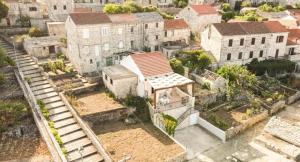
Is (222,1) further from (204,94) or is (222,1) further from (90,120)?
(90,120)

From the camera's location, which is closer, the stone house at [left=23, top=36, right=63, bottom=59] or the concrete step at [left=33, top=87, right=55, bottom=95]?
the concrete step at [left=33, top=87, right=55, bottom=95]

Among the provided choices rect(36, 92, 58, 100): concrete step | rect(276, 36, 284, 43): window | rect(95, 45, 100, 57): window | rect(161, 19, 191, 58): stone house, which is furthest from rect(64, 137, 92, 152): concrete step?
rect(276, 36, 284, 43): window

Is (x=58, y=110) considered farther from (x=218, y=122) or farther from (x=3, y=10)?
(x=3, y=10)

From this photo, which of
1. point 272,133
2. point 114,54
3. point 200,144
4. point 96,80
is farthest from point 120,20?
point 272,133

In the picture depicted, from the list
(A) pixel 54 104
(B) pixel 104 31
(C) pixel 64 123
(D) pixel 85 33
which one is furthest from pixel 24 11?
(C) pixel 64 123

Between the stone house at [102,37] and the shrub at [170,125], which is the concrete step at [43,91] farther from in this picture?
the shrub at [170,125]

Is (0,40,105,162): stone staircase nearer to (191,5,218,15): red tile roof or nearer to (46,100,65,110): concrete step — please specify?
(46,100,65,110): concrete step
